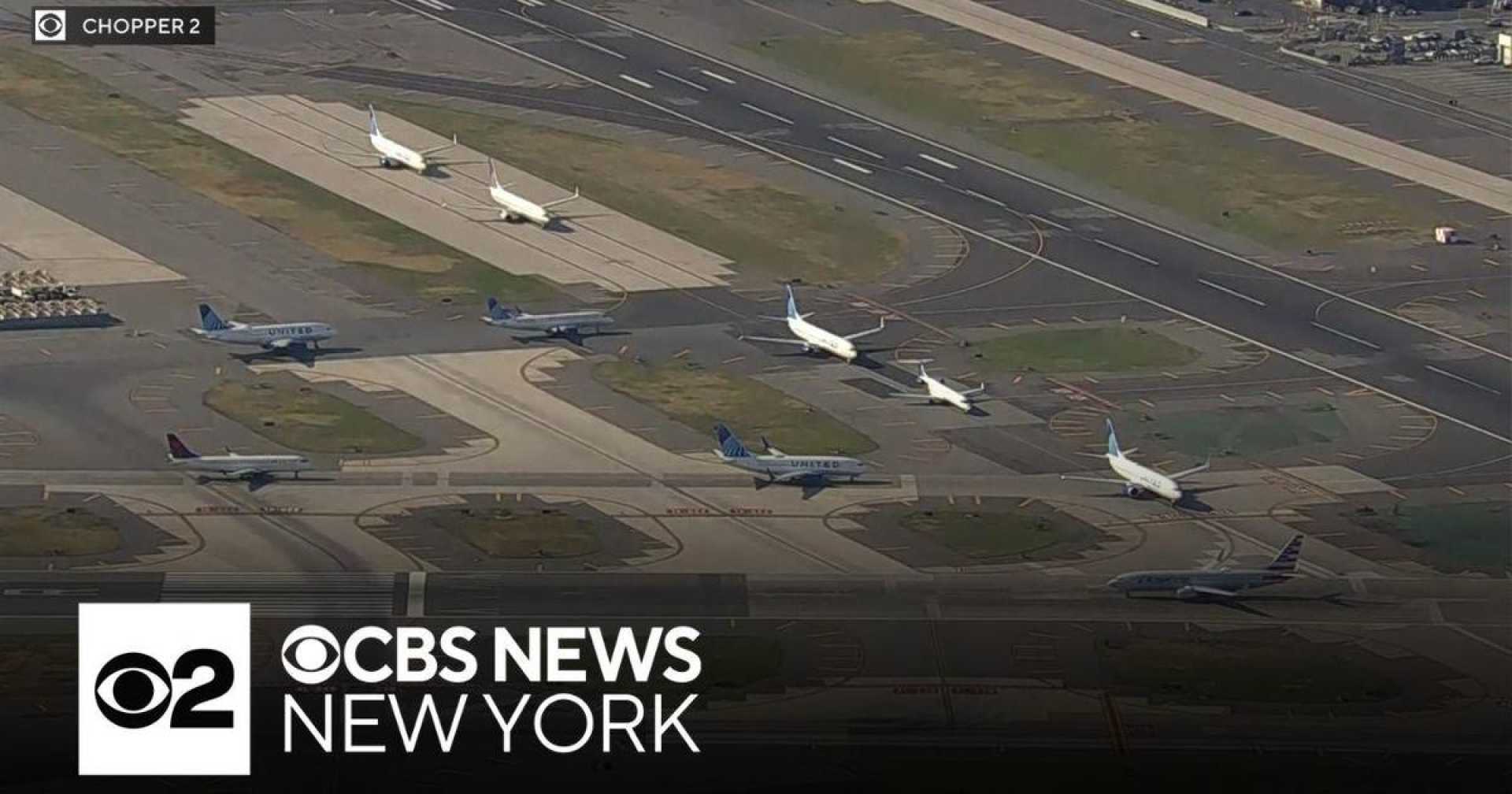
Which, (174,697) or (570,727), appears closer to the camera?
(174,697)

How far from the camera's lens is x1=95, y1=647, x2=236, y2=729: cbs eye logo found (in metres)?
184

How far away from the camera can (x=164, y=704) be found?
184 m

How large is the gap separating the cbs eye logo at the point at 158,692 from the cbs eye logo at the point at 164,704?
0.14 feet

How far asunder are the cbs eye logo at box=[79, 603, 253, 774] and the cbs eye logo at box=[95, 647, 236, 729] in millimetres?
41

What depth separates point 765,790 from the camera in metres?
189

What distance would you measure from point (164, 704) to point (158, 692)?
0.74 metres

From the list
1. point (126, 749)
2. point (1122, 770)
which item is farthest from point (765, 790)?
point (126, 749)

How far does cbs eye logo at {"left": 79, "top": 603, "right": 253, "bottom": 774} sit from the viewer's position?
183750 mm

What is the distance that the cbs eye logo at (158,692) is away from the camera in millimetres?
184250

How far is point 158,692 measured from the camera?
184 m

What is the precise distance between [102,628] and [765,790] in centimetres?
3857

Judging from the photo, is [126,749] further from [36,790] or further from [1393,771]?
[1393,771]

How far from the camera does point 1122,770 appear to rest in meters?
195

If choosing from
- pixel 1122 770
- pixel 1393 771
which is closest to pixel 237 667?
pixel 1122 770
